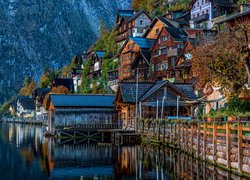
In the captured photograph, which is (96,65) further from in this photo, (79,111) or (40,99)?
(79,111)

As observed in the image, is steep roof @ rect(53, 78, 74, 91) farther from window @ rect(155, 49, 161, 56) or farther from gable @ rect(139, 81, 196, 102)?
gable @ rect(139, 81, 196, 102)

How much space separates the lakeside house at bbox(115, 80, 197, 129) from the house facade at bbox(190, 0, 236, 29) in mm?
37042

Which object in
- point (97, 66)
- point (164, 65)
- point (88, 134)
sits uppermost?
point (97, 66)

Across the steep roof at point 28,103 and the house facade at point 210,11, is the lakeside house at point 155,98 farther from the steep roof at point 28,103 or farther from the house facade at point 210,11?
the steep roof at point 28,103

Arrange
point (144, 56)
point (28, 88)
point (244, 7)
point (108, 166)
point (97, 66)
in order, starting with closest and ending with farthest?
point (108, 166) < point (244, 7) < point (144, 56) < point (97, 66) < point (28, 88)

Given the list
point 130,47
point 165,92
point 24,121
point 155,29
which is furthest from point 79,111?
point 24,121

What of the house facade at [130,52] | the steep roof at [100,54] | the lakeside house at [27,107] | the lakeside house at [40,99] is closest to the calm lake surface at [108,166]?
the house facade at [130,52]

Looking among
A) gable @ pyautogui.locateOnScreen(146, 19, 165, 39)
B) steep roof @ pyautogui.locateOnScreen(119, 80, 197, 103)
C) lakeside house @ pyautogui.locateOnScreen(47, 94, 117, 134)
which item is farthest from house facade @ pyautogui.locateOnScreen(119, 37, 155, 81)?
steep roof @ pyautogui.locateOnScreen(119, 80, 197, 103)

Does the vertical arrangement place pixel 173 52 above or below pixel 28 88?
above

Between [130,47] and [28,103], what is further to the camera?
[28,103]

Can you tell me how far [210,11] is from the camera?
9250cm

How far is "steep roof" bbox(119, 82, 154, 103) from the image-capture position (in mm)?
55603

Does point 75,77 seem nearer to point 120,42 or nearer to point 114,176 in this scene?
point 120,42

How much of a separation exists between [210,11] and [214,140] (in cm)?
6923
